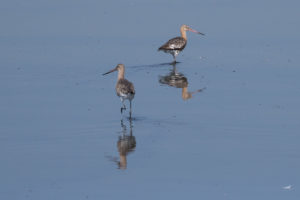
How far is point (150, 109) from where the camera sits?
48.5 ft

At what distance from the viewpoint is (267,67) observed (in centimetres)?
1927

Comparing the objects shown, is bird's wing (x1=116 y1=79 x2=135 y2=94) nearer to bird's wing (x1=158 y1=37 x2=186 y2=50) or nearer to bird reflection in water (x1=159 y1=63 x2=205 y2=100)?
bird reflection in water (x1=159 y1=63 x2=205 y2=100)

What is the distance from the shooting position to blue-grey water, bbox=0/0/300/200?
10.4 metres

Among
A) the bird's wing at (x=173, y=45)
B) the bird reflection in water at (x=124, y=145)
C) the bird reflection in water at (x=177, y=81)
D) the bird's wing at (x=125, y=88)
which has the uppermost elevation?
the bird's wing at (x=173, y=45)

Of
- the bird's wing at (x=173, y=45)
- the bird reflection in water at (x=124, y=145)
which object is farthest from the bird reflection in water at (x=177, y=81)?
the bird reflection in water at (x=124, y=145)

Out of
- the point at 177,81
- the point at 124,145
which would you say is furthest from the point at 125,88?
the point at 177,81

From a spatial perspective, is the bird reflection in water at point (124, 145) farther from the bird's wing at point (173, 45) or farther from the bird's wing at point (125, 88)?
the bird's wing at point (173, 45)

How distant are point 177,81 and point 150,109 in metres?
3.40

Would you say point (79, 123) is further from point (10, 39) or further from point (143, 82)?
point (10, 39)

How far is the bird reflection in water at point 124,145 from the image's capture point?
1123 cm

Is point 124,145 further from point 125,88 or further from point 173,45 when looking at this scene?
point 173,45

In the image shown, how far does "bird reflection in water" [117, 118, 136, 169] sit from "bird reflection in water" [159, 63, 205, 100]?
11.0 ft

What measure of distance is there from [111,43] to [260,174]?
12806 mm

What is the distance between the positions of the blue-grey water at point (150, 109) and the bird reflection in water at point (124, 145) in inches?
1.3
